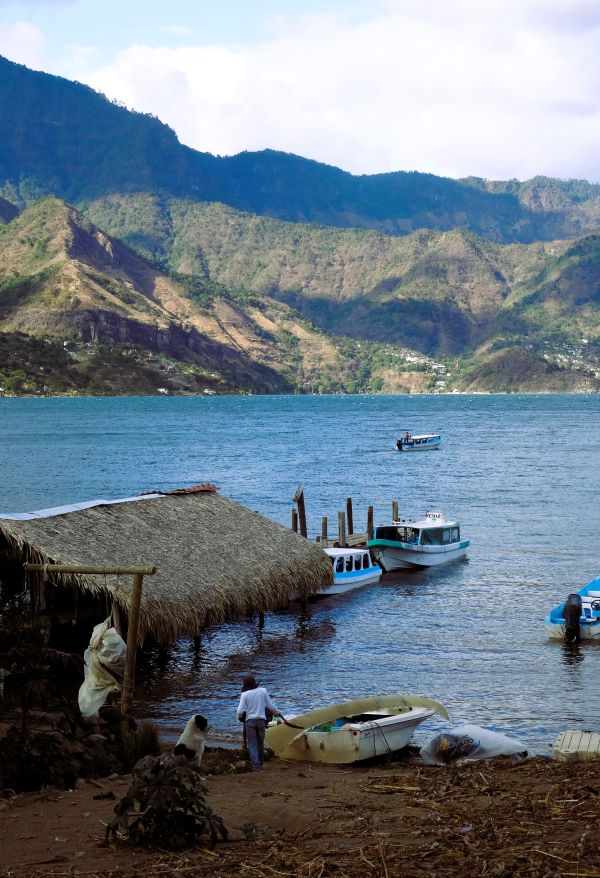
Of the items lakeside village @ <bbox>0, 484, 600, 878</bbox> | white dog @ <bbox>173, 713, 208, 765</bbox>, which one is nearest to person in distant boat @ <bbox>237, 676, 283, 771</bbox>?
lakeside village @ <bbox>0, 484, 600, 878</bbox>

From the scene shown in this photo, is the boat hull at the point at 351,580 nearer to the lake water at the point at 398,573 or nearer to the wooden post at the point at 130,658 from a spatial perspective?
the lake water at the point at 398,573

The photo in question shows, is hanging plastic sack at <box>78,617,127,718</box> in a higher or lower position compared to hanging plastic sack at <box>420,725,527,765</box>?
higher

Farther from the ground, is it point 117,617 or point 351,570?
point 117,617

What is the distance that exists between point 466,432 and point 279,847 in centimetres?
12267

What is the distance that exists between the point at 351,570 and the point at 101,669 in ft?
54.3

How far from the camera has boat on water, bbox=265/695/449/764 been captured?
1574 cm

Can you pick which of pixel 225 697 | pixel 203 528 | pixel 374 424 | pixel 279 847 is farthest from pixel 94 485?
pixel 374 424

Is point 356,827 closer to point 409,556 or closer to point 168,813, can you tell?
point 168,813

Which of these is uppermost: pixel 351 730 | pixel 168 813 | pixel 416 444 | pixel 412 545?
pixel 168 813

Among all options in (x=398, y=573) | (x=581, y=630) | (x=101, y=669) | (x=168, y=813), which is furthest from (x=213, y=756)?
(x=398, y=573)

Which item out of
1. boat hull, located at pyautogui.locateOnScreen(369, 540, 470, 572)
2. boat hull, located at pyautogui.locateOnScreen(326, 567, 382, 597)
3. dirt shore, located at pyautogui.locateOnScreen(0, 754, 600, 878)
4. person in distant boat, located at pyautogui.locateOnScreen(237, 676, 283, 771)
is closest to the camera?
dirt shore, located at pyautogui.locateOnScreen(0, 754, 600, 878)

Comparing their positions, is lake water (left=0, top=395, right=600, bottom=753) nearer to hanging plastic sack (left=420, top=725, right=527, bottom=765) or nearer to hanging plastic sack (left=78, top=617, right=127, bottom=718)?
hanging plastic sack (left=420, top=725, right=527, bottom=765)

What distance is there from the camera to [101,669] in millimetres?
17188

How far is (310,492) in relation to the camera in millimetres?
61969
